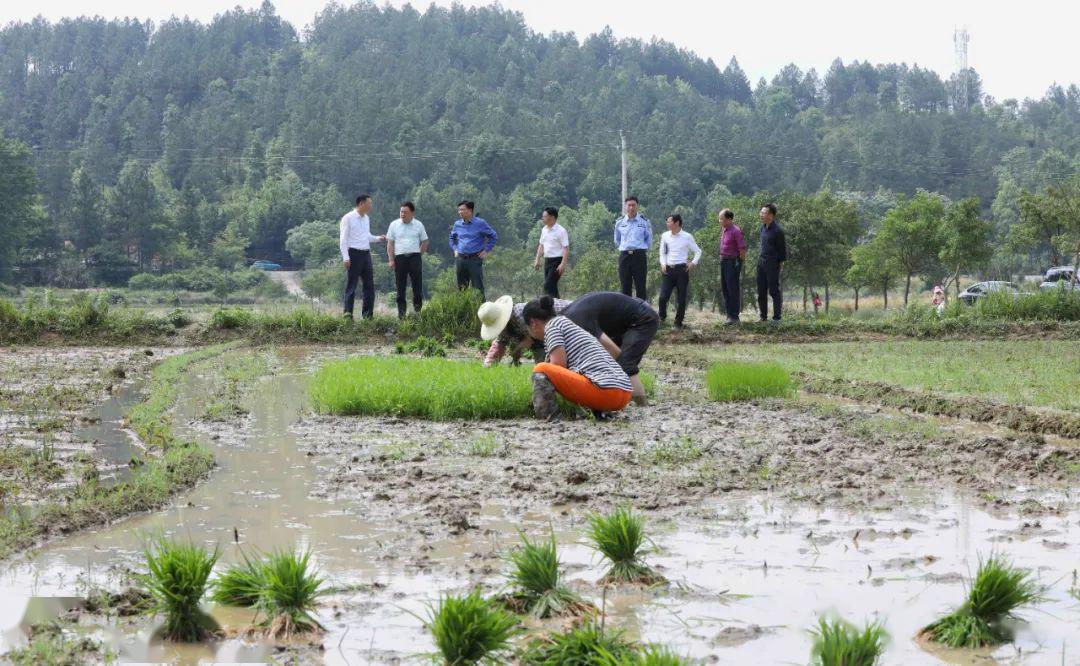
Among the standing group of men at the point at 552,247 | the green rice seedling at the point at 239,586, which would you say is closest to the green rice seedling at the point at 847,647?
the green rice seedling at the point at 239,586

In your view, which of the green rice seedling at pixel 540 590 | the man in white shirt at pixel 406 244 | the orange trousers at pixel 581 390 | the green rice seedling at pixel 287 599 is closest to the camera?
the green rice seedling at pixel 287 599

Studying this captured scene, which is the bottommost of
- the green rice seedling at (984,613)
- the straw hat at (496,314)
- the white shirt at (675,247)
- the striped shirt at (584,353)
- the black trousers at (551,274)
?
the green rice seedling at (984,613)

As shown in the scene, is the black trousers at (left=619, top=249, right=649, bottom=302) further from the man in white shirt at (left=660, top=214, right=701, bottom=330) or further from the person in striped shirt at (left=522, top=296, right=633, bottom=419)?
the person in striped shirt at (left=522, top=296, right=633, bottom=419)

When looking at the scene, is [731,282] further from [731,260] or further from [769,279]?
[769,279]

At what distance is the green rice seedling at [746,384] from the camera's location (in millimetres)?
11211

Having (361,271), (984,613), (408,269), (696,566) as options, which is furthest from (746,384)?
(361,271)

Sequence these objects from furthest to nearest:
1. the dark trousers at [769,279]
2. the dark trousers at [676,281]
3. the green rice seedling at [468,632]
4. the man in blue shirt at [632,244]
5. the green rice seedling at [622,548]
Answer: the dark trousers at [769,279] → the dark trousers at [676,281] → the man in blue shirt at [632,244] → the green rice seedling at [622,548] → the green rice seedling at [468,632]

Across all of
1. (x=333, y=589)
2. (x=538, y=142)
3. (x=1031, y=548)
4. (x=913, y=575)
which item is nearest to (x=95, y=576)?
(x=333, y=589)

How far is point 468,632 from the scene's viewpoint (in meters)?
3.83

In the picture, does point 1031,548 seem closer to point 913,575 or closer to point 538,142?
point 913,575

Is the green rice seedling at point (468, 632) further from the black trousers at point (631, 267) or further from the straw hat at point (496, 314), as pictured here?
the black trousers at point (631, 267)

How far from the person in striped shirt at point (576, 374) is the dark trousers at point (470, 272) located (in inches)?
334

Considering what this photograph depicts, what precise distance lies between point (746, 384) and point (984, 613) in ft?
→ 23.6

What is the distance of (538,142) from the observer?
4840 inches
